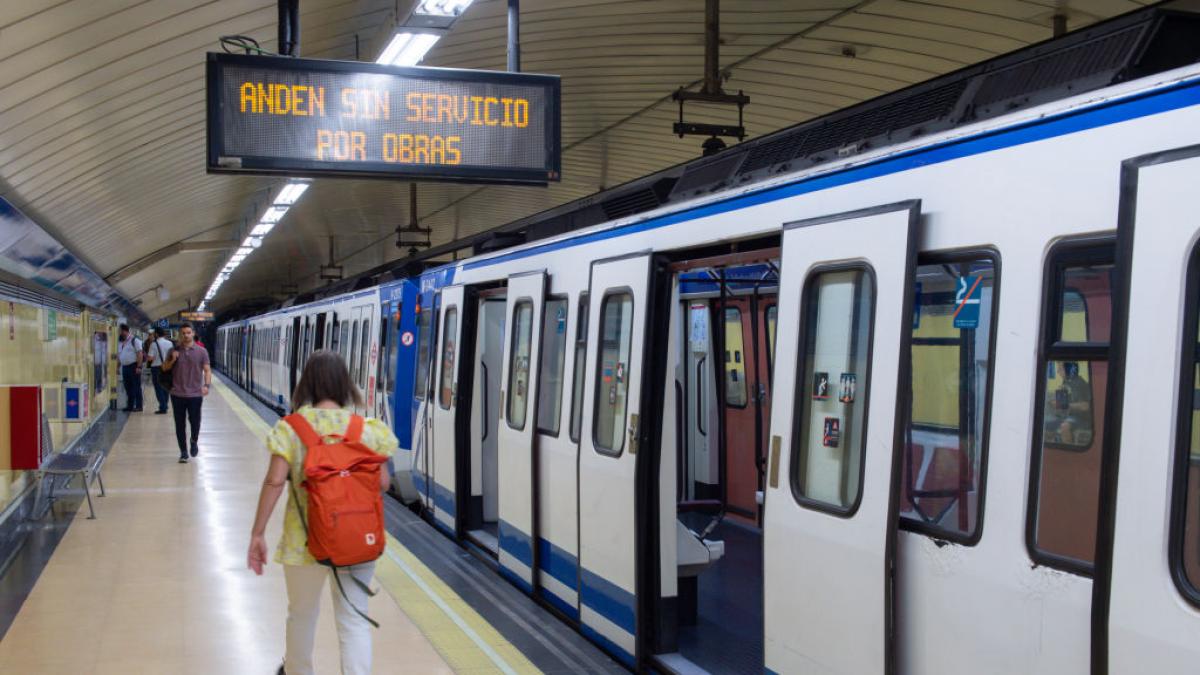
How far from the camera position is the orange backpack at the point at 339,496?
4.47 meters

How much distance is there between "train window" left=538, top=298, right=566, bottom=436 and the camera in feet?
23.5

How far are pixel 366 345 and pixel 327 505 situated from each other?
9.99 m

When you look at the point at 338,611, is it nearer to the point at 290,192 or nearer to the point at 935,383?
the point at 935,383

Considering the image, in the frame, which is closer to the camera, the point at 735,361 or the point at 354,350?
the point at 735,361

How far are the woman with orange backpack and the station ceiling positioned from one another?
135 inches

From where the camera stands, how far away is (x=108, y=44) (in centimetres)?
916

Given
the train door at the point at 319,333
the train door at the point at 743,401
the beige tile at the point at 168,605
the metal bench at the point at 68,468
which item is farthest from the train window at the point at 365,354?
the train door at the point at 743,401

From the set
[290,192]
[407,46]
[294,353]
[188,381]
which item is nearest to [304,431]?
[407,46]

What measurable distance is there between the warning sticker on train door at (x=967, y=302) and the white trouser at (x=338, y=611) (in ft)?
8.18

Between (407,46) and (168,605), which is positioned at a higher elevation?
(407,46)

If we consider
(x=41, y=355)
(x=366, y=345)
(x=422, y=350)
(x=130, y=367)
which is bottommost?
(x=130, y=367)

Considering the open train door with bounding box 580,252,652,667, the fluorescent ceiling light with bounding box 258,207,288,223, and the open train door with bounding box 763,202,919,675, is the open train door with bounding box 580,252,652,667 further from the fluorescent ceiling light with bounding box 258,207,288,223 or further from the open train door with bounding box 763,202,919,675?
the fluorescent ceiling light with bounding box 258,207,288,223

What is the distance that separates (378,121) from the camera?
21.9 feet

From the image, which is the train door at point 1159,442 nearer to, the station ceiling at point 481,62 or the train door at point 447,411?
the station ceiling at point 481,62
